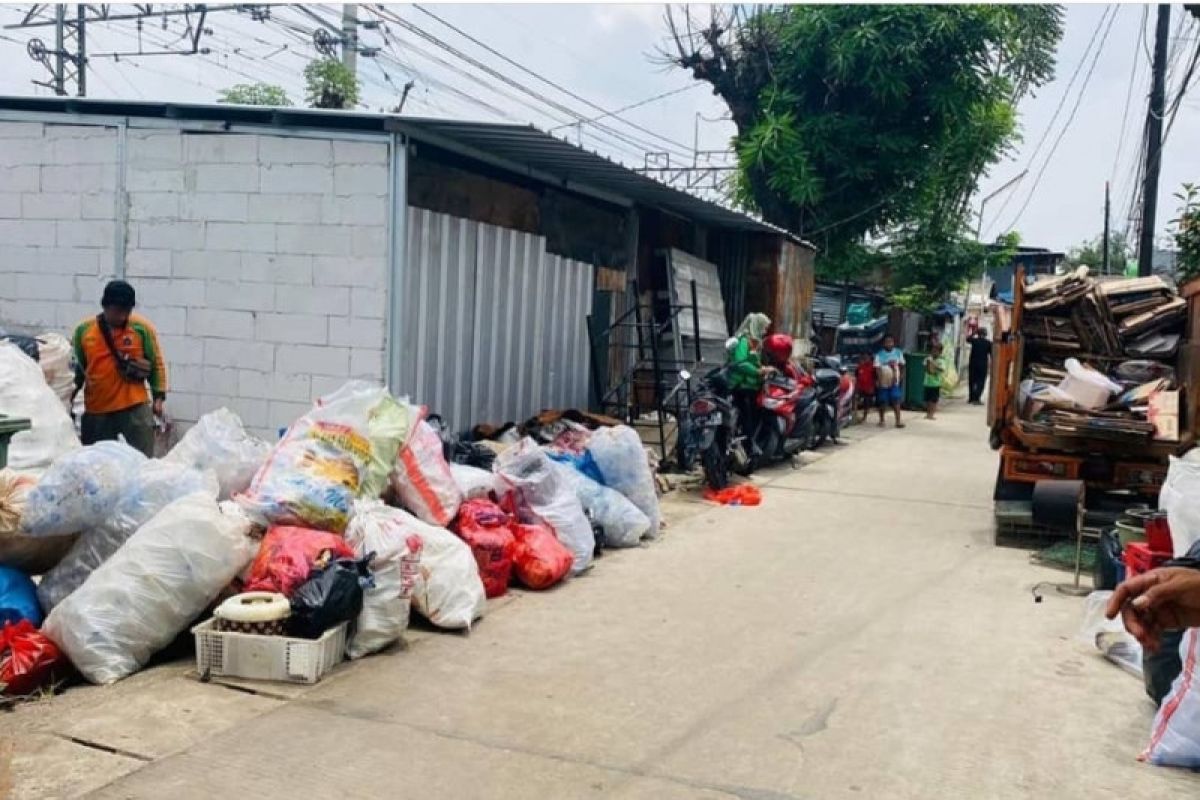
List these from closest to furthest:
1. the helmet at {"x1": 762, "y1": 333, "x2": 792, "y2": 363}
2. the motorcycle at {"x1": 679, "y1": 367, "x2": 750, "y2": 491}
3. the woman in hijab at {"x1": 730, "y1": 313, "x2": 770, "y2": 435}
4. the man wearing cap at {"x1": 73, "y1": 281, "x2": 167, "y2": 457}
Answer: the man wearing cap at {"x1": 73, "y1": 281, "x2": 167, "y2": 457}
the motorcycle at {"x1": 679, "y1": 367, "x2": 750, "y2": 491}
the woman in hijab at {"x1": 730, "y1": 313, "x2": 770, "y2": 435}
the helmet at {"x1": 762, "y1": 333, "x2": 792, "y2": 363}

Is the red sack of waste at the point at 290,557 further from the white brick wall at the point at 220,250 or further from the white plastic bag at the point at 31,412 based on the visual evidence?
the white brick wall at the point at 220,250

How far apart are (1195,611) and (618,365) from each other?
34.3ft

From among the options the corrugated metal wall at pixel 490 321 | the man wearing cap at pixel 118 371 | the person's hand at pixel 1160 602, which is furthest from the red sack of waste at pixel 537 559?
the person's hand at pixel 1160 602

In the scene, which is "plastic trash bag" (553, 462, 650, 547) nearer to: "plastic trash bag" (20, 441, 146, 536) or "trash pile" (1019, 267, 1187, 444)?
"plastic trash bag" (20, 441, 146, 536)

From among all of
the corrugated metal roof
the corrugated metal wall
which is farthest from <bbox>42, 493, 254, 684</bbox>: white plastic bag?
the corrugated metal roof

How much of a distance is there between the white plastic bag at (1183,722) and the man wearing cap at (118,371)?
231 inches

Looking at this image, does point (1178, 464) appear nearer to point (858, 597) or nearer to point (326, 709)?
point (858, 597)

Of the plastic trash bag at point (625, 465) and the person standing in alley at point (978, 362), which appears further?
the person standing in alley at point (978, 362)

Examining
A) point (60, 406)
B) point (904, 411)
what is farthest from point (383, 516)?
point (904, 411)

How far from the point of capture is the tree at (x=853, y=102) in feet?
67.8

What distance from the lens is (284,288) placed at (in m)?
7.78

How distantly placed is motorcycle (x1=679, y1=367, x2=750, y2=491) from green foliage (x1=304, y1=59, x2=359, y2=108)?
11837mm

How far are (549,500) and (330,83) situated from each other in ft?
49.6

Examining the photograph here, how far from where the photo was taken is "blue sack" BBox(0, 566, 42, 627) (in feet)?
15.2
